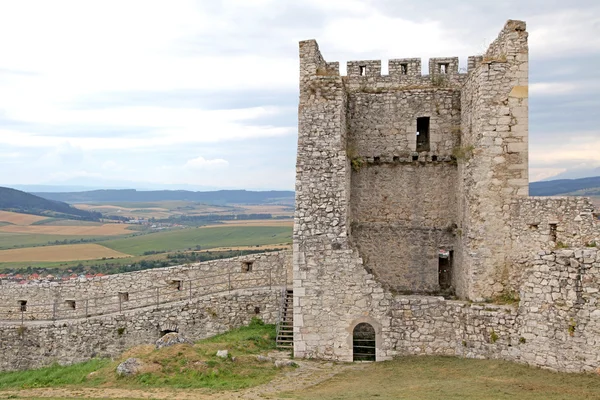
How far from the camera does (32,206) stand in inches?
6004

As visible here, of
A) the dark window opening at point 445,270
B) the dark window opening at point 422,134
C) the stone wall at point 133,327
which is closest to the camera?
the dark window opening at point 445,270

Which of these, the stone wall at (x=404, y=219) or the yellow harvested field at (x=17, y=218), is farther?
the yellow harvested field at (x=17, y=218)

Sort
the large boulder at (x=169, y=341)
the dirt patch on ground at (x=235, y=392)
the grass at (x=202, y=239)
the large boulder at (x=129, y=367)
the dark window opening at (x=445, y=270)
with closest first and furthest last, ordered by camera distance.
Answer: the dirt patch on ground at (x=235, y=392) → the large boulder at (x=129, y=367) → the large boulder at (x=169, y=341) → the dark window opening at (x=445, y=270) → the grass at (x=202, y=239)

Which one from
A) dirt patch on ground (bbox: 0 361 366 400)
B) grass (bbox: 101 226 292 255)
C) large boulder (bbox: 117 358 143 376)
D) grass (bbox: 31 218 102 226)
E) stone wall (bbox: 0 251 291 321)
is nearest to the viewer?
dirt patch on ground (bbox: 0 361 366 400)

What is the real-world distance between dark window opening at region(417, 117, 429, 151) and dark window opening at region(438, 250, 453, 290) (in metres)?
3.60

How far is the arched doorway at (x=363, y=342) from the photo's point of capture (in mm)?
17016

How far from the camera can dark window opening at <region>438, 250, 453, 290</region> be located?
63.4 ft

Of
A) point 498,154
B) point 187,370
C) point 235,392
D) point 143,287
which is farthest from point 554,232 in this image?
point 143,287

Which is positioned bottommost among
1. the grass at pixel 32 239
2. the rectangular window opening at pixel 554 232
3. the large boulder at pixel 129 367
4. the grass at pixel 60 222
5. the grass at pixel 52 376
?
the grass at pixel 32 239

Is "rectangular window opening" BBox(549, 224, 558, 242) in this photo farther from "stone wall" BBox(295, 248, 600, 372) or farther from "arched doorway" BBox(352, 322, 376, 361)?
"arched doorway" BBox(352, 322, 376, 361)

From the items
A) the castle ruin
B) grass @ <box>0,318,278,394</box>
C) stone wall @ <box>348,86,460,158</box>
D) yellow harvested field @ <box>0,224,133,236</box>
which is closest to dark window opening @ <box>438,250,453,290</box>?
the castle ruin

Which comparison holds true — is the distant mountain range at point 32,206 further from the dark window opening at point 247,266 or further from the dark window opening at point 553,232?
the dark window opening at point 553,232

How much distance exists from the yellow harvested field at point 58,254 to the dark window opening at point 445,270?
172ft

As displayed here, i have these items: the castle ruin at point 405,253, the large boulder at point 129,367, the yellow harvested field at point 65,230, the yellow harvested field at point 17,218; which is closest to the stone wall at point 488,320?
the castle ruin at point 405,253
